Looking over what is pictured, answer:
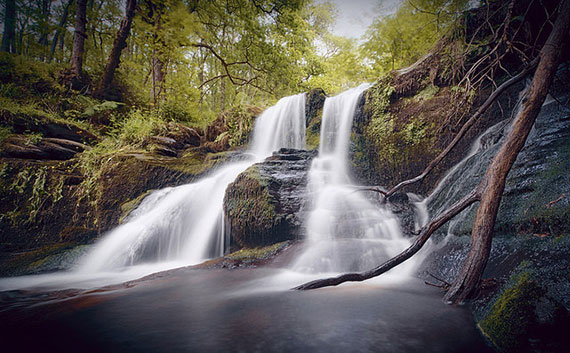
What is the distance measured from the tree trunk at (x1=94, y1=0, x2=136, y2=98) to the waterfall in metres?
5.34

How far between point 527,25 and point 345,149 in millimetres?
4374

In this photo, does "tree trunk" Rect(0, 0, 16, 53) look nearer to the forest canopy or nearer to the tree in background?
the forest canopy

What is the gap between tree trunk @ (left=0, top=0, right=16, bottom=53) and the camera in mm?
9758

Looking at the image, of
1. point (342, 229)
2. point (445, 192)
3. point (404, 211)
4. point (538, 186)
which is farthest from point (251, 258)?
point (538, 186)

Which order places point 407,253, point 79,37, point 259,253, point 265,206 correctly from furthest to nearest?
1. point 79,37
2. point 265,206
3. point 259,253
4. point 407,253

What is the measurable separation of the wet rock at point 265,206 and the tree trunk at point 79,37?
828 centimetres

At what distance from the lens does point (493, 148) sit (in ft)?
12.6

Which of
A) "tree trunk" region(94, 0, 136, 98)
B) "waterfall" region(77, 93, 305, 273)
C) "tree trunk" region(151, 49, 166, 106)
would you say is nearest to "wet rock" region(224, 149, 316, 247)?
"waterfall" region(77, 93, 305, 273)

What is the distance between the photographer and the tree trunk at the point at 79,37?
835cm

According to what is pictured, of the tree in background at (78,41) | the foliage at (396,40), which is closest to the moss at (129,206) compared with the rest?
the tree in background at (78,41)

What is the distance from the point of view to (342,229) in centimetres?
457

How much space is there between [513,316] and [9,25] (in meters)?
17.4

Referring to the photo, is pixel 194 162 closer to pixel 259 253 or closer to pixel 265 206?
pixel 265 206

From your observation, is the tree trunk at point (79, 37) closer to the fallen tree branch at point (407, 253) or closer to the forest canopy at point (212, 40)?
the forest canopy at point (212, 40)
